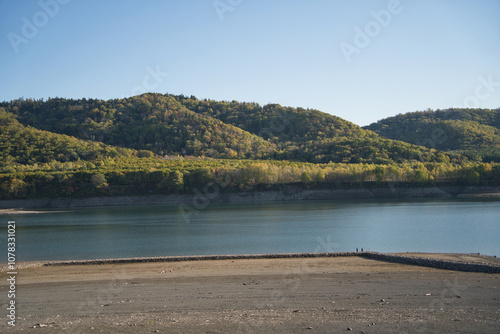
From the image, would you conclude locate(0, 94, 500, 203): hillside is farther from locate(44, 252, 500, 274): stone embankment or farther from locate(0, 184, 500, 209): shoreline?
locate(44, 252, 500, 274): stone embankment

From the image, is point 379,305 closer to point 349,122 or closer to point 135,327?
point 135,327

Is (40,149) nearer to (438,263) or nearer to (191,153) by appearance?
(191,153)

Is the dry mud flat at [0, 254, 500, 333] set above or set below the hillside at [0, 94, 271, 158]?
below

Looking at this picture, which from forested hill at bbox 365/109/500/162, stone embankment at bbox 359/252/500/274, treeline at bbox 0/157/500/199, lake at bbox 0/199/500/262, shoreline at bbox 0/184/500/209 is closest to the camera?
stone embankment at bbox 359/252/500/274

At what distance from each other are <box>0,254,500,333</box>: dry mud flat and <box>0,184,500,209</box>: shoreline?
53.7 meters

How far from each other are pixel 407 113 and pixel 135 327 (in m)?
168

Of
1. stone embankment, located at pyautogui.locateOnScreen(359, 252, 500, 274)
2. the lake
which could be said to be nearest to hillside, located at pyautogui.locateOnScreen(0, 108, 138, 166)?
the lake

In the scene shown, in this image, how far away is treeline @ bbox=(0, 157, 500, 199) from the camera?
68.7 meters

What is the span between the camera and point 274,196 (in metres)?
72.5

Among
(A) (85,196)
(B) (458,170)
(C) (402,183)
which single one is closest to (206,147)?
(A) (85,196)

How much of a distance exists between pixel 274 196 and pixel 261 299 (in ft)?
200

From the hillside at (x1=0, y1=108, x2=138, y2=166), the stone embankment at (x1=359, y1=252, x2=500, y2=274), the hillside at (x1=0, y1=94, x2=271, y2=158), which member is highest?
the hillside at (x1=0, y1=94, x2=271, y2=158)

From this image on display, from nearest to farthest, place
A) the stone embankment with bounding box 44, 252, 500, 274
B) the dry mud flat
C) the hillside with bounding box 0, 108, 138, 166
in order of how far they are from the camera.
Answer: the dry mud flat → the stone embankment with bounding box 44, 252, 500, 274 → the hillside with bounding box 0, 108, 138, 166

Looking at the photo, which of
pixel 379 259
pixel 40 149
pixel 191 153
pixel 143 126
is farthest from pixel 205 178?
pixel 379 259
